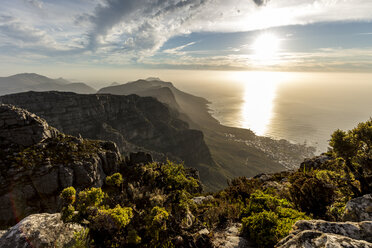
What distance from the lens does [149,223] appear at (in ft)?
27.2

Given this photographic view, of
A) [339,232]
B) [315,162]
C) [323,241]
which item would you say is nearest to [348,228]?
[339,232]

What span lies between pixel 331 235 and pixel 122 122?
522ft

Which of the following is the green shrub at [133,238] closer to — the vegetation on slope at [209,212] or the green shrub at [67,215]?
the vegetation on slope at [209,212]

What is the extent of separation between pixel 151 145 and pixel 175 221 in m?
148

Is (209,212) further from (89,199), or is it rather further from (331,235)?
(331,235)

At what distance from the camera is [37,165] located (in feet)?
98.2

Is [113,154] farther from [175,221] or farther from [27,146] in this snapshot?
[175,221]

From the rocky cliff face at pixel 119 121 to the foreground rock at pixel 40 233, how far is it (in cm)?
11743

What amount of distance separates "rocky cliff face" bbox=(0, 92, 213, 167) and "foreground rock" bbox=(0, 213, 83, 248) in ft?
385

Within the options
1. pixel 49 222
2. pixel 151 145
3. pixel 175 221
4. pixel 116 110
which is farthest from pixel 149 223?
pixel 116 110

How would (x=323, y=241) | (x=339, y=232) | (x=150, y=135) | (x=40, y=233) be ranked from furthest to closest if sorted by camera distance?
1. (x=150, y=135)
2. (x=40, y=233)
3. (x=339, y=232)
4. (x=323, y=241)

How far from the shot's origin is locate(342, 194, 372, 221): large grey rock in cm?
759

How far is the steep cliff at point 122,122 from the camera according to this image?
371ft

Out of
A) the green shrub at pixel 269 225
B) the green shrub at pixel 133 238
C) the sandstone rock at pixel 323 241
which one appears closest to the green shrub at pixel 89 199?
the green shrub at pixel 133 238
